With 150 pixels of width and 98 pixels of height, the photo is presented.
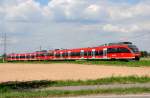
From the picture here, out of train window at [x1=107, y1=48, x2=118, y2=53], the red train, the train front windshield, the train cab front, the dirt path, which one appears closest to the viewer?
the dirt path

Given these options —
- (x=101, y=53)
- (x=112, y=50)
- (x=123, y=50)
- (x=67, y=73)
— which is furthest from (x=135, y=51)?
(x=67, y=73)

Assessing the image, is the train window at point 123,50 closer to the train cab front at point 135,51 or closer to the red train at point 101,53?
the red train at point 101,53

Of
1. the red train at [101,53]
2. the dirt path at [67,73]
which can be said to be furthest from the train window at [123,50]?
the dirt path at [67,73]

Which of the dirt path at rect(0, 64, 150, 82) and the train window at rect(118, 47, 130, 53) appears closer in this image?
the dirt path at rect(0, 64, 150, 82)

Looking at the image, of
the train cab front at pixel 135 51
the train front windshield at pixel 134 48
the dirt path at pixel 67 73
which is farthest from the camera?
the train front windshield at pixel 134 48

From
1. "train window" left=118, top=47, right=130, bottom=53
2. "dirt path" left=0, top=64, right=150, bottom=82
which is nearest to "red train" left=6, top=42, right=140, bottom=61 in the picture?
"train window" left=118, top=47, right=130, bottom=53

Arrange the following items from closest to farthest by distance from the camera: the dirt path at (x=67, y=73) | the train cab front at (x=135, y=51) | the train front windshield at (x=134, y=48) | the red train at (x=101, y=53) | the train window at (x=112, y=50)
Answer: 1. the dirt path at (x=67, y=73)
2. the train cab front at (x=135, y=51)
3. the train front windshield at (x=134, y=48)
4. the red train at (x=101, y=53)
5. the train window at (x=112, y=50)

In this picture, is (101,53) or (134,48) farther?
(101,53)

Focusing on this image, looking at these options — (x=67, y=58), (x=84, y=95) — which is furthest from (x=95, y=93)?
(x=67, y=58)

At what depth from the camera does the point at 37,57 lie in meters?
114

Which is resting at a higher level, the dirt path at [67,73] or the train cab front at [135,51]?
the train cab front at [135,51]

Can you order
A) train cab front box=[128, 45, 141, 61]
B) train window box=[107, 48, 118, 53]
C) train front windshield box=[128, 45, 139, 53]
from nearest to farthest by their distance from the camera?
train cab front box=[128, 45, 141, 61]
train front windshield box=[128, 45, 139, 53]
train window box=[107, 48, 118, 53]

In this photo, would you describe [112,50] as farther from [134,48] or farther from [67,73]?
[67,73]

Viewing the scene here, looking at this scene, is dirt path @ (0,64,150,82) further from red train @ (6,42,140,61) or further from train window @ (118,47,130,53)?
red train @ (6,42,140,61)
